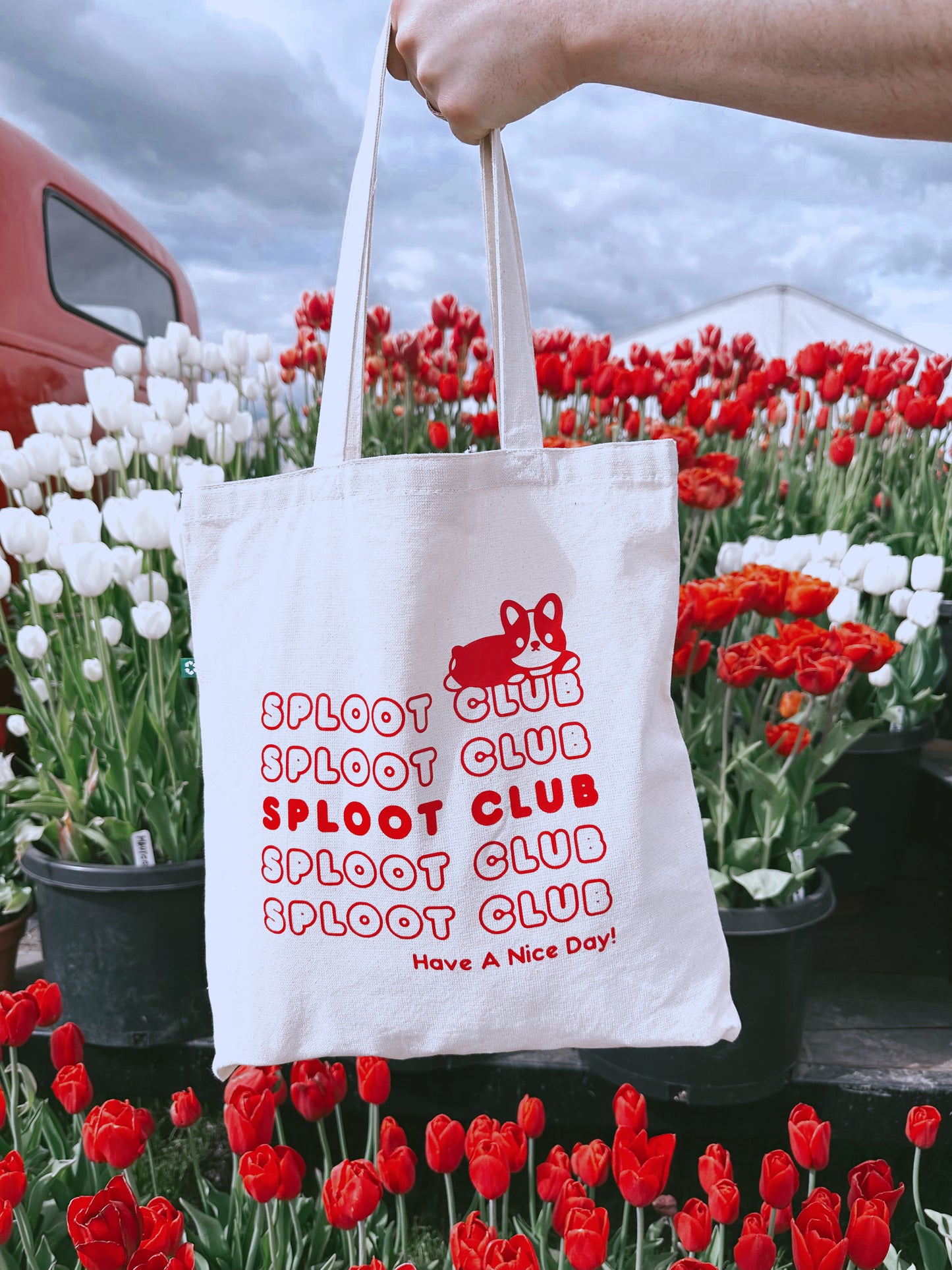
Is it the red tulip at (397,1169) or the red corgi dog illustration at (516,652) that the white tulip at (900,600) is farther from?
the red tulip at (397,1169)

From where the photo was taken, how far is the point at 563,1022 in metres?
1.01

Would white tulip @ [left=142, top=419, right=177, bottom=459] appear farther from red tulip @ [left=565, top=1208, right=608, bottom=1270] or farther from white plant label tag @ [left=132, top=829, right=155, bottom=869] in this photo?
red tulip @ [left=565, top=1208, right=608, bottom=1270]

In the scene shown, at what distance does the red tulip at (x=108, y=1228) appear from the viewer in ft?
2.81

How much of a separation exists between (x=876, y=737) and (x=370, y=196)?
1.82 meters

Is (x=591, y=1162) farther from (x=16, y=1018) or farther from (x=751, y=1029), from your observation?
(x=16, y=1018)

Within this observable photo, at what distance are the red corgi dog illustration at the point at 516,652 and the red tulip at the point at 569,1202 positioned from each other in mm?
513

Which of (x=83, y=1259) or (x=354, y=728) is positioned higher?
(x=354, y=728)

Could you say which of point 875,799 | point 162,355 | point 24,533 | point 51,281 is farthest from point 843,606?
point 51,281

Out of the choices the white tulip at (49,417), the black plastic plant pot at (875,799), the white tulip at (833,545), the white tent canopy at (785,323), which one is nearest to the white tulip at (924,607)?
the white tulip at (833,545)

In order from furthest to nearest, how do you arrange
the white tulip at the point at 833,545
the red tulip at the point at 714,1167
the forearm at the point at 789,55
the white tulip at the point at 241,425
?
the white tulip at the point at 241,425, the white tulip at the point at 833,545, the red tulip at the point at 714,1167, the forearm at the point at 789,55

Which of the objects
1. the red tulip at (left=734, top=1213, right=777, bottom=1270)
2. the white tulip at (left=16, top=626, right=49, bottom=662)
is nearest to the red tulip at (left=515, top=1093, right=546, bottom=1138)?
→ the red tulip at (left=734, top=1213, right=777, bottom=1270)

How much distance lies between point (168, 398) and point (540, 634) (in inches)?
51.7

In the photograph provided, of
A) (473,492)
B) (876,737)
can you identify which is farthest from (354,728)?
(876,737)

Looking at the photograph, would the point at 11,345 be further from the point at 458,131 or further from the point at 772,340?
the point at 772,340
